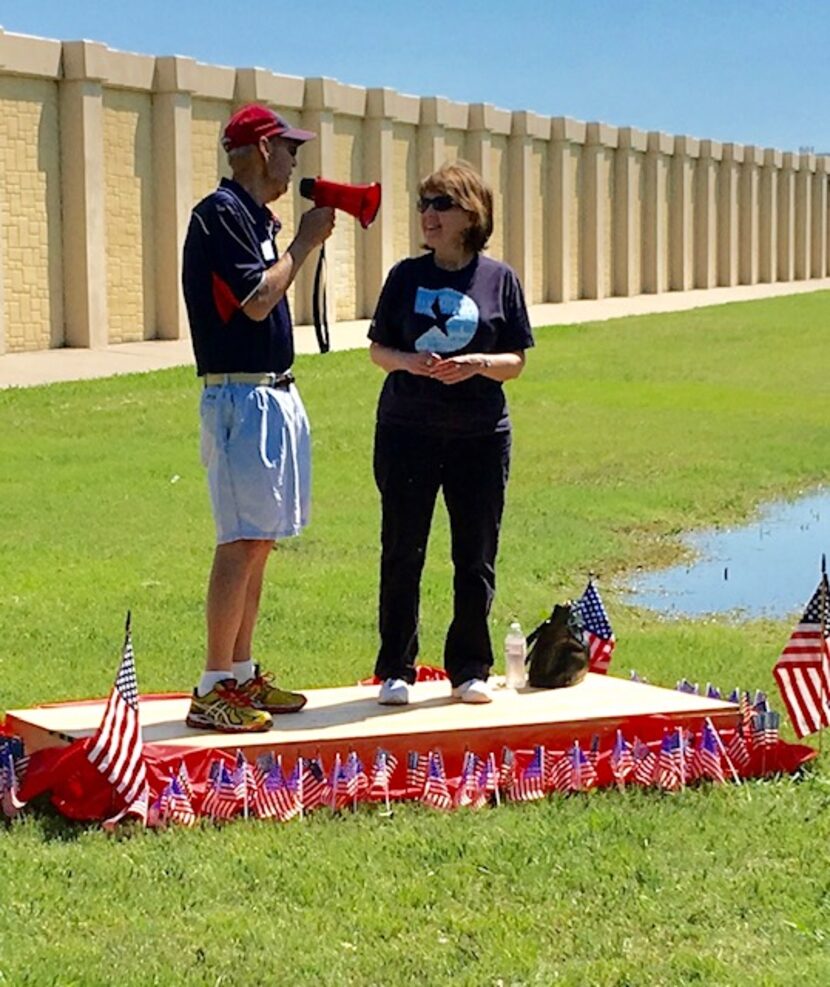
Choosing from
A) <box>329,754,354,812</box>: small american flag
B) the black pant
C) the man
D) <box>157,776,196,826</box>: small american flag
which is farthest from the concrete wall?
<box>157,776,196,826</box>: small american flag

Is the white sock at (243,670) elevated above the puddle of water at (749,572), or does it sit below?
above

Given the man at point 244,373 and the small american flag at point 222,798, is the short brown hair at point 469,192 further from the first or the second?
the small american flag at point 222,798

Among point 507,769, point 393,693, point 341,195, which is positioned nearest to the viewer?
point 507,769

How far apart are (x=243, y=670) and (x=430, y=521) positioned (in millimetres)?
927

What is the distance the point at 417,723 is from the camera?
7.51 m

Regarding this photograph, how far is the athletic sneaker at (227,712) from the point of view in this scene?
7266mm

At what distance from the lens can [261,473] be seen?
23.7 ft

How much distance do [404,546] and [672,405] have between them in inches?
747

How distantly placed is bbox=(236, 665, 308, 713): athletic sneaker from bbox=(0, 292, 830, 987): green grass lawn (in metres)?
0.81

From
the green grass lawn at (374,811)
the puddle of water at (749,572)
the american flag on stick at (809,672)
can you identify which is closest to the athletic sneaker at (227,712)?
the green grass lawn at (374,811)

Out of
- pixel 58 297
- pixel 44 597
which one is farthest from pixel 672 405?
pixel 44 597

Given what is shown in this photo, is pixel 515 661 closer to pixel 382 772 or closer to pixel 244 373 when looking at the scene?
pixel 382 772

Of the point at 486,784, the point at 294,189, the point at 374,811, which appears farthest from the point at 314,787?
the point at 294,189

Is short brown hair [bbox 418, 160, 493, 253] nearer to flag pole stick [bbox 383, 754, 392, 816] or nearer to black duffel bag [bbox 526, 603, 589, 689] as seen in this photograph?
black duffel bag [bbox 526, 603, 589, 689]
